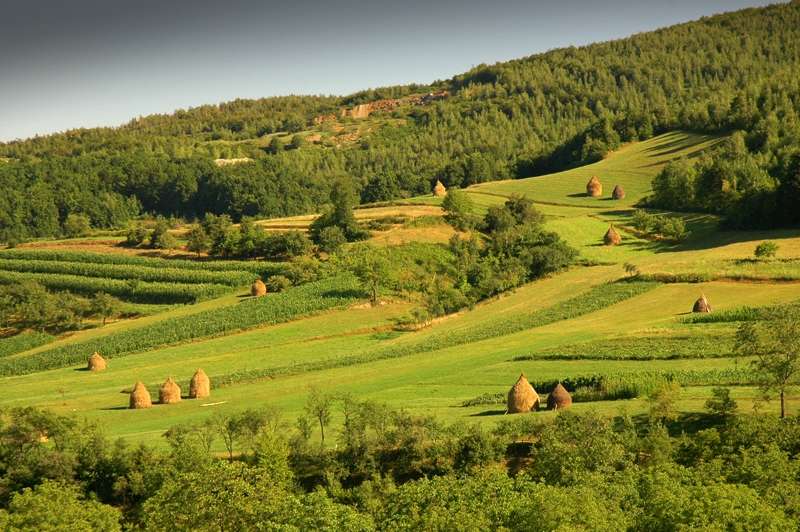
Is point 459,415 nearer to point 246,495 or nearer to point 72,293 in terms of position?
point 246,495

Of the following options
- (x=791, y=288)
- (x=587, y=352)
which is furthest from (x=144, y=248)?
(x=791, y=288)

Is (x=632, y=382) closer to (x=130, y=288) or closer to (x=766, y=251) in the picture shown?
(x=766, y=251)

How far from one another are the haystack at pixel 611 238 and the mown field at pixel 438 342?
1.25 metres

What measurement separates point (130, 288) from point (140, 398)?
149ft

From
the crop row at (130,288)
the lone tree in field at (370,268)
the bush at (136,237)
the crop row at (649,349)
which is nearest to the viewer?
the crop row at (649,349)

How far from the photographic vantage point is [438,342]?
82.1 meters

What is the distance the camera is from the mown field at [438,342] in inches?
2525

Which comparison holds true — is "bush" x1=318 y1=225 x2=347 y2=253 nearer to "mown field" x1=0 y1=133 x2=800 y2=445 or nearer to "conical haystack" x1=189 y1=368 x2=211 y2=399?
"mown field" x1=0 y1=133 x2=800 y2=445

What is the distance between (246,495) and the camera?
44.1 m

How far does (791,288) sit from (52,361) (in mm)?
72237

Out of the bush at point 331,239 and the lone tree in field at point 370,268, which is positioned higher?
the bush at point 331,239

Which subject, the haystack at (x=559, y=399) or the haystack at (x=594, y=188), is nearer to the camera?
the haystack at (x=559, y=399)

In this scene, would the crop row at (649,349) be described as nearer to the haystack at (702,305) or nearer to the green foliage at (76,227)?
the haystack at (702,305)

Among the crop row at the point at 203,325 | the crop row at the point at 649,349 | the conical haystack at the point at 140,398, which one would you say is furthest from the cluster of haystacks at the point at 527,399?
the crop row at the point at 203,325
